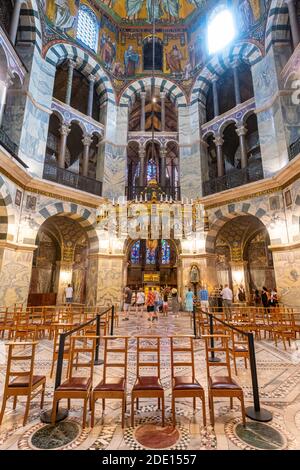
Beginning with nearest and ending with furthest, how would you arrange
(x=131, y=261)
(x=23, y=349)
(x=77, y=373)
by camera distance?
(x=77, y=373)
(x=23, y=349)
(x=131, y=261)

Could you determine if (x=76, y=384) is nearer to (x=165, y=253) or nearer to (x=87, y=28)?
(x=87, y=28)

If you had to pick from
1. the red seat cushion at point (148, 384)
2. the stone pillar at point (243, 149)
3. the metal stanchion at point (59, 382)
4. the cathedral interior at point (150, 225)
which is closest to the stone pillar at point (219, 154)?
the cathedral interior at point (150, 225)

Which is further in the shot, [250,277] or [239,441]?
[250,277]

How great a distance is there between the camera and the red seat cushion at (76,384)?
249cm

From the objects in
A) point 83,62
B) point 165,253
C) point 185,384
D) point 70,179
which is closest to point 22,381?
point 185,384

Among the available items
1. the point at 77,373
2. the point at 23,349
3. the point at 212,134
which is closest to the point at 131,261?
the point at 212,134

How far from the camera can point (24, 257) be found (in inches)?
352

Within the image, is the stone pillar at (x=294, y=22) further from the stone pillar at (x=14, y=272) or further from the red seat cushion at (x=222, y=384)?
the stone pillar at (x=14, y=272)

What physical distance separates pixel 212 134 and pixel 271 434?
43.2ft

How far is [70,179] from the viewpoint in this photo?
11203 millimetres

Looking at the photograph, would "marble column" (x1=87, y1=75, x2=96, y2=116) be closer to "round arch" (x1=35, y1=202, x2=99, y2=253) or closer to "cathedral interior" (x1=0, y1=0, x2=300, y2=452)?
"cathedral interior" (x1=0, y1=0, x2=300, y2=452)

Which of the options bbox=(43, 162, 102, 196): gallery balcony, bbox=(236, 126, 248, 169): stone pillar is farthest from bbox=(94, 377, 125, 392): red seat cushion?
bbox=(236, 126, 248, 169): stone pillar

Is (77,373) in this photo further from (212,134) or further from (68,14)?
(68,14)
